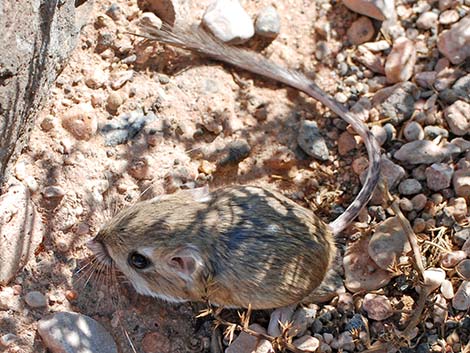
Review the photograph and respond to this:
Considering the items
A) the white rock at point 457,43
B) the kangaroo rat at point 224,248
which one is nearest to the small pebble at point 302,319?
the kangaroo rat at point 224,248

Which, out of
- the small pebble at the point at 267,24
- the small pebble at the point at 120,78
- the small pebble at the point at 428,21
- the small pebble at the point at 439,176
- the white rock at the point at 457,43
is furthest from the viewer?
the small pebble at the point at 428,21

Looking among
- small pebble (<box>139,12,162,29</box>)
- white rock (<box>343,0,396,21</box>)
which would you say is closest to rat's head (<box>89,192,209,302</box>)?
small pebble (<box>139,12,162,29</box>)

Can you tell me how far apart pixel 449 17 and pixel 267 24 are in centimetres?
128

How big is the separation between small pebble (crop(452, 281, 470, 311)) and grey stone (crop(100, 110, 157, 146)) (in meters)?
2.16

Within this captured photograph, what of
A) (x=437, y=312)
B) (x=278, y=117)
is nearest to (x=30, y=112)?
(x=278, y=117)

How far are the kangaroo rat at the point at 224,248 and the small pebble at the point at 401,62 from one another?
1321 mm

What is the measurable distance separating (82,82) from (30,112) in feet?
1.74

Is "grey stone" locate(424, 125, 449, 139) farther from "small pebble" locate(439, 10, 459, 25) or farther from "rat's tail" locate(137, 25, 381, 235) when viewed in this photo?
"small pebble" locate(439, 10, 459, 25)

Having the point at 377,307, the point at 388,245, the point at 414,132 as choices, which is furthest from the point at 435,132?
the point at 377,307

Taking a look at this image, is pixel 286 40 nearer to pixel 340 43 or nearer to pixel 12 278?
pixel 340 43

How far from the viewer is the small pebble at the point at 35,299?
15.8 ft

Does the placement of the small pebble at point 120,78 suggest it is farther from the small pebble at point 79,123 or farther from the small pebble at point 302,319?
the small pebble at point 302,319

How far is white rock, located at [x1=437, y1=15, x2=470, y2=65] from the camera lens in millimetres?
5824

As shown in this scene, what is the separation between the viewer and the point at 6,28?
4.49m
